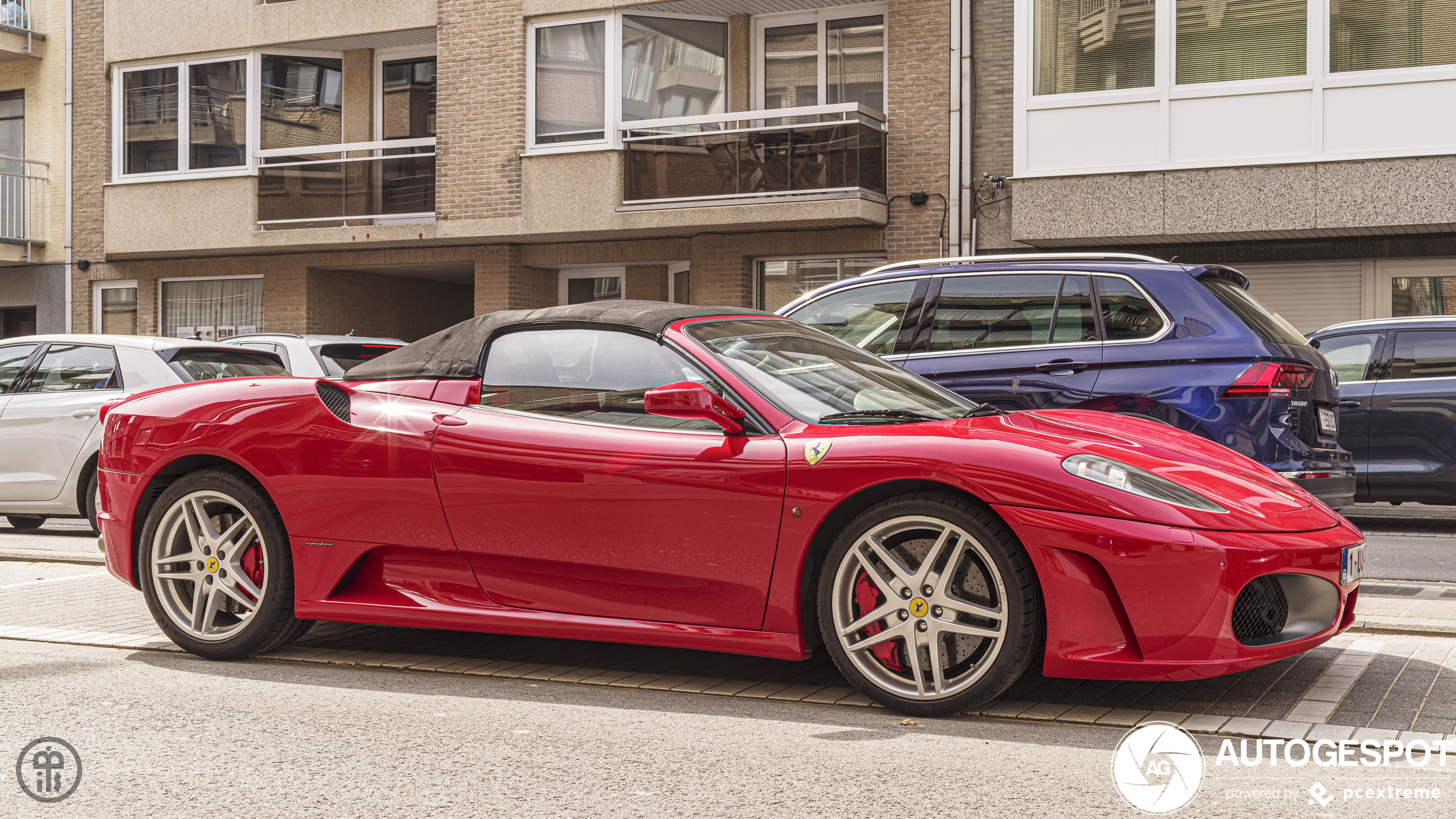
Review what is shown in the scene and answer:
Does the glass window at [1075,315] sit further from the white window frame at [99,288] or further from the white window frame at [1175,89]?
the white window frame at [99,288]

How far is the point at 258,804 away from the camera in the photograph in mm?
3666

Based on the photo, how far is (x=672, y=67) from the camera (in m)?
19.3

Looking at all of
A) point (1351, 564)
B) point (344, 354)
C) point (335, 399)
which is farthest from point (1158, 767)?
point (344, 354)

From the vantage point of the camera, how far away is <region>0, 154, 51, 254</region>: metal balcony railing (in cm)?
2362

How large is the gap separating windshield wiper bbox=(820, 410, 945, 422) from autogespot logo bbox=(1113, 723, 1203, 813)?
1246 millimetres

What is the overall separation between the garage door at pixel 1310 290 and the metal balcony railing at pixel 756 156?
4.79 metres

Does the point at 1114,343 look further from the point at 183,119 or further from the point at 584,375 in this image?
the point at 183,119

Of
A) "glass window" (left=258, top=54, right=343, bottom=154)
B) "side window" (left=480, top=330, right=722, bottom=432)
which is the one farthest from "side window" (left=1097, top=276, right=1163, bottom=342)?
"glass window" (left=258, top=54, right=343, bottom=154)

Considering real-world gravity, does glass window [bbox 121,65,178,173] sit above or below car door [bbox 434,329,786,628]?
above

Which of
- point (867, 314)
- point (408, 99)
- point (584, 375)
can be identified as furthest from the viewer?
point (408, 99)

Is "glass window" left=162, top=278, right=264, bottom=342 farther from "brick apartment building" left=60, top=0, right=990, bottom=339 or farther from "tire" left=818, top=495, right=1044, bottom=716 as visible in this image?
"tire" left=818, top=495, right=1044, bottom=716

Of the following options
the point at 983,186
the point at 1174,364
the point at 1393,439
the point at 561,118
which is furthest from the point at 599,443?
the point at 561,118

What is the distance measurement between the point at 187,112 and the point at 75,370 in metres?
13.1

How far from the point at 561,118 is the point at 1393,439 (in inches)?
489
